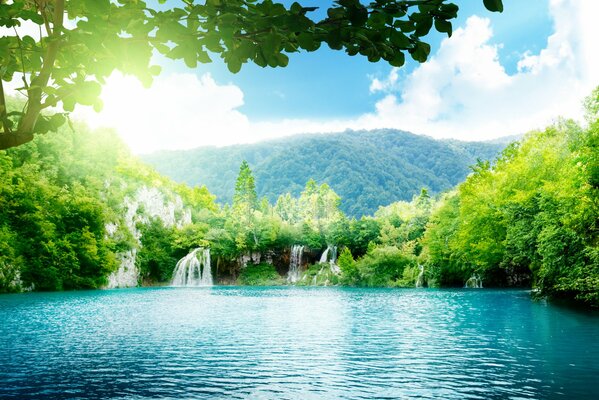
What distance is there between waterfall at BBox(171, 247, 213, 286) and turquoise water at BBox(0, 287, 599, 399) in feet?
164

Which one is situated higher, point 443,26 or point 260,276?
point 443,26

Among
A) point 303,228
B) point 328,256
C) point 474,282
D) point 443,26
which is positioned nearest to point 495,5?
point 443,26

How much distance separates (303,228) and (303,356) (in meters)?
68.2

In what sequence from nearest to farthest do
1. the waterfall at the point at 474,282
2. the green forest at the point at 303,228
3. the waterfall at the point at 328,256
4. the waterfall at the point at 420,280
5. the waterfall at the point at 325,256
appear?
the green forest at the point at 303,228 < the waterfall at the point at 474,282 < the waterfall at the point at 420,280 < the waterfall at the point at 328,256 < the waterfall at the point at 325,256

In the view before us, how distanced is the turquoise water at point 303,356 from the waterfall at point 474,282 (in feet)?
100

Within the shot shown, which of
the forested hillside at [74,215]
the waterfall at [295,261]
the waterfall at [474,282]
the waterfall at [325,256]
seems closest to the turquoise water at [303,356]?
the forested hillside at [74,215]

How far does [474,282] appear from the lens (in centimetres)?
5391

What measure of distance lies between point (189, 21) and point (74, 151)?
226 ft

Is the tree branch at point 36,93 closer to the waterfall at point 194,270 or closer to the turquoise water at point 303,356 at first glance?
the turquoise water at point 303,356

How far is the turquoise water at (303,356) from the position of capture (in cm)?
1001

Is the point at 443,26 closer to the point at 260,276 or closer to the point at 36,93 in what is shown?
the point at 36,93

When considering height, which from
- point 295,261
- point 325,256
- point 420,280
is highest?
point 325,256

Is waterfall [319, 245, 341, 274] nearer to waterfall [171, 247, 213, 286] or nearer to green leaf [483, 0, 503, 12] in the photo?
waterfall [171, 247, 213, 286]

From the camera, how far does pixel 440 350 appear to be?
14578mm
